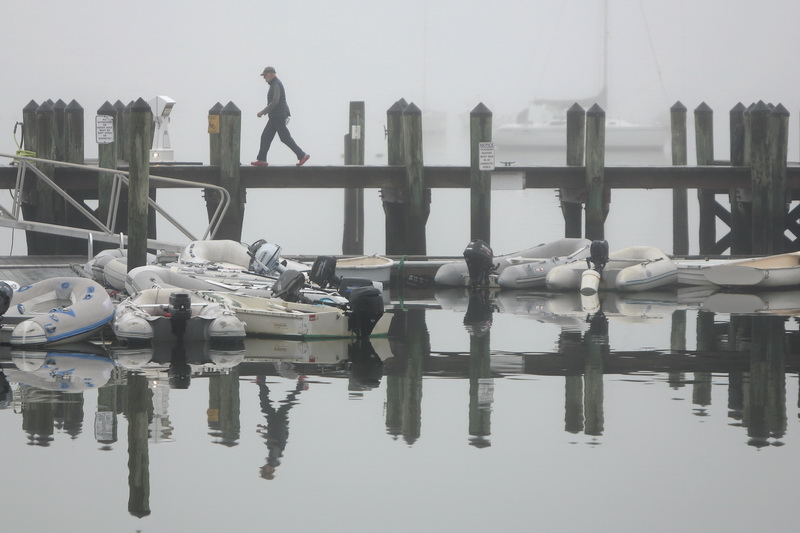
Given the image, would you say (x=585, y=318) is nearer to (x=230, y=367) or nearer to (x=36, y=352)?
(x=230, y=367)

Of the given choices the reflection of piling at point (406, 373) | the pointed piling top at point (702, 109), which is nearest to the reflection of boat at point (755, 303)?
the reflection of piling at point (406, 373)

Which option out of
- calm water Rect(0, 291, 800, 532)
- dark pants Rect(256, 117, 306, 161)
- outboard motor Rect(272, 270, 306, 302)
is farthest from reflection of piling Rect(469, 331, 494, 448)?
dark pants Rect(256, 117, 306, 161)

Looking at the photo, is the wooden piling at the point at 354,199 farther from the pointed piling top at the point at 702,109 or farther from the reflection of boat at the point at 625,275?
the reflection of boat at the point at 625,275

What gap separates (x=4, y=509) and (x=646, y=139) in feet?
275

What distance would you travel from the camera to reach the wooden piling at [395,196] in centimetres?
1875

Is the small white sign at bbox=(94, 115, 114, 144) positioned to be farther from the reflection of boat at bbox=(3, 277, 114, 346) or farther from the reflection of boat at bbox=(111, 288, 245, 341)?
the reflection of boat at bbox=(111, 288, 245, 341)

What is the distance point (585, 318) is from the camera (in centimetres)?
1438

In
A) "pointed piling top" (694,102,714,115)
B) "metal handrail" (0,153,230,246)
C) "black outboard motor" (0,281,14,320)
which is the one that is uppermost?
"pointed piling top" (694,102,714,115)

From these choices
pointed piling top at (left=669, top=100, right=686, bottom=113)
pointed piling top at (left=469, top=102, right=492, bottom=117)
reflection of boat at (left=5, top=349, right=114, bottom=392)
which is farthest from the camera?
pointed piling top at (left=669, top=100, right=686, bottom=113)

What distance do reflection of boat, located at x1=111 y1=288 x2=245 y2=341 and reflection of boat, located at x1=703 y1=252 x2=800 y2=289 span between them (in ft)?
23.8

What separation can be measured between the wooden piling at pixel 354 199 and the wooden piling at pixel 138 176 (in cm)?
835

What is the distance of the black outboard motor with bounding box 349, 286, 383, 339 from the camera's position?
12.2 m

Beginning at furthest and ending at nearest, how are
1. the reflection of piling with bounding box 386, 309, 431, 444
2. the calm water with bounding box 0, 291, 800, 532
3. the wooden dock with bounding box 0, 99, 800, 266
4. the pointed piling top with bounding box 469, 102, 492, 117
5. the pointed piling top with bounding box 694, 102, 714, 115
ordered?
1. the pointed piling top with bounding box 694, 102, 714, 115
2. the pointed piling top with bounding box 469, 102, 492, 117
3. the wooden dock with bounding box 0, 99, 800, 266
4. the reflection of piling with bounding box 386, 309, 431, 444
5. the calm water with bounding box 0, 291, 800, 532

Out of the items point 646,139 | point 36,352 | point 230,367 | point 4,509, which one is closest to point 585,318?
point 230,367
